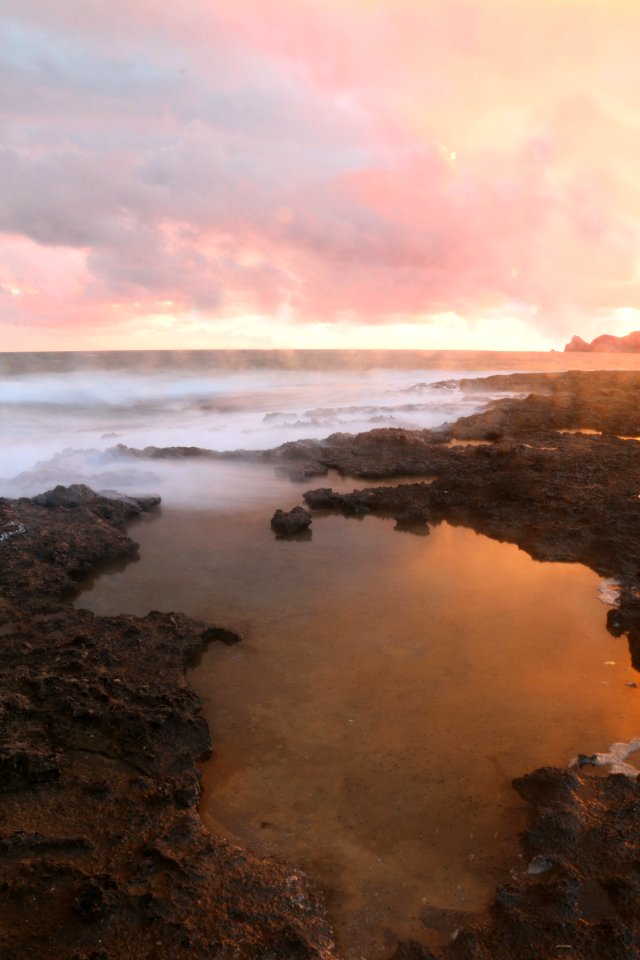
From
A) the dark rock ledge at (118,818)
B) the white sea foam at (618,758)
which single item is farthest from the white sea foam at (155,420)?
the white sea foam at (618,758)

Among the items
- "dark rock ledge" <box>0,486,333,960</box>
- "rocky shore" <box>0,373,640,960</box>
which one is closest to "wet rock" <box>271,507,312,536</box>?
"rocky shore" <box>0,373,640,960</box>

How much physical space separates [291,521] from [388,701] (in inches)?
150

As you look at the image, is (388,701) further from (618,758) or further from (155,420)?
(155,420)

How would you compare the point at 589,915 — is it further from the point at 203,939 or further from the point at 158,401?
the point at 158,401

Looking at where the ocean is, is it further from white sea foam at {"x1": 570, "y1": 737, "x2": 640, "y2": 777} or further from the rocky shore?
white sea foam at {"x1": 570, "y1": 737, "x2": 640, "y2": 777}

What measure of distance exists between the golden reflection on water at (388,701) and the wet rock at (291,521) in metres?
0.55

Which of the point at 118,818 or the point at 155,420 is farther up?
the point at 155,420

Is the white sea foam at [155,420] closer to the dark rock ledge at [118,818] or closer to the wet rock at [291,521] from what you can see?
the wet rock at [291,521]

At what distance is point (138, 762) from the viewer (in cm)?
355

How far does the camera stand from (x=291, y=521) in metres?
7.83

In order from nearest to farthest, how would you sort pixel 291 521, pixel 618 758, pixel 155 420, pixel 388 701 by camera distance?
pixel 618 758 < pixel 388 701 < pixel 291 521 < pixel 155 420

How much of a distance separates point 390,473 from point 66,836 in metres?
8.46

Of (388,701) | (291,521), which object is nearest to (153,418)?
(291,521)

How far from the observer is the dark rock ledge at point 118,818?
2479mm
